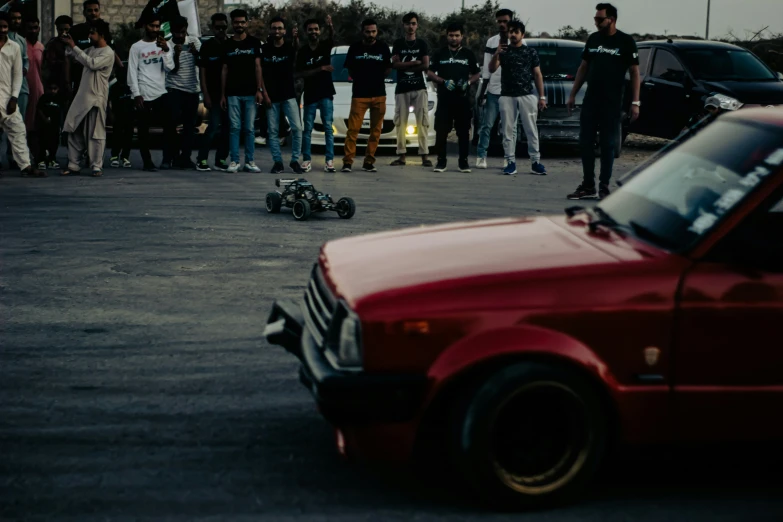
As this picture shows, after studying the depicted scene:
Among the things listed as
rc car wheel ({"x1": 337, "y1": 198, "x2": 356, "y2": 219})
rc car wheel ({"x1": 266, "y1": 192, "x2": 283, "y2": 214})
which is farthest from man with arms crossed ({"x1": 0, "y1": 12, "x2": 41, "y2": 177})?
rc car wheel ({"x1": 337, "y1": 198, "x2": 356, "y2": 219})

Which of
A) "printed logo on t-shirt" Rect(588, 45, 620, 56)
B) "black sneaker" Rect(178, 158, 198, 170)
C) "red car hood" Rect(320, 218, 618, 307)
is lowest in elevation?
"black sneaker" Rect(178, 158, 198, 170)

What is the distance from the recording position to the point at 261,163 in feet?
59.6

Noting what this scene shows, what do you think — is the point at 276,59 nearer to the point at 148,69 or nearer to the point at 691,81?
the point at 148,69

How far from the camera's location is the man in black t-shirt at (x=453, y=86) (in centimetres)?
1708

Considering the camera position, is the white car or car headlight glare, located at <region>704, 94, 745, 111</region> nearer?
car headlight glare, located at <region>704, 94, 745, 111</region>

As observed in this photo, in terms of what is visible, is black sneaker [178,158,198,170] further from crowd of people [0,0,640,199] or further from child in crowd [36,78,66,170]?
child in crowd [36,78,66,170]

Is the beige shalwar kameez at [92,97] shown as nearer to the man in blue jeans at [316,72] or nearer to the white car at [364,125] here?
the man in blue jeans at [316,72]

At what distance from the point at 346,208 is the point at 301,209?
437 millimetres

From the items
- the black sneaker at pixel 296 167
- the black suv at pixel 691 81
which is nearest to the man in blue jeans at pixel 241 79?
the black sneaker at pixel 296 167

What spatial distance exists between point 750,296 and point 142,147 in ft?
43.2

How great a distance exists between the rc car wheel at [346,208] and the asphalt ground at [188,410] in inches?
18.3

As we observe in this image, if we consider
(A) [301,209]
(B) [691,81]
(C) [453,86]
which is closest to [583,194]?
(A) [301,209]

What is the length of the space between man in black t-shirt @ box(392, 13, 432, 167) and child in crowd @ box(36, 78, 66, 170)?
459 centimetres

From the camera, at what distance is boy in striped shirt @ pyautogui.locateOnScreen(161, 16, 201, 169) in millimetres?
16312
